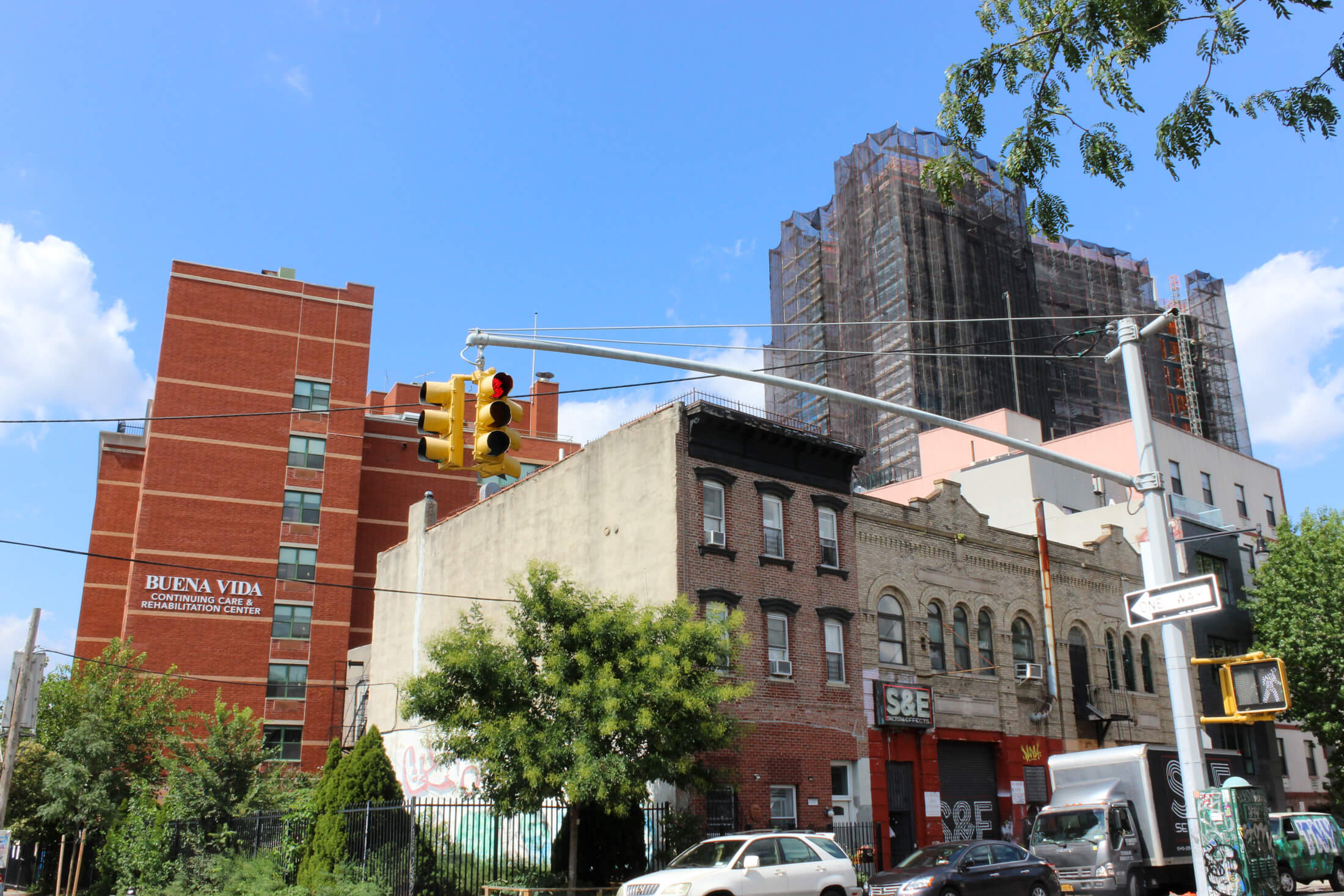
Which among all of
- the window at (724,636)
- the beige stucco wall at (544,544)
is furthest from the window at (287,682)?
the window at (724,636)

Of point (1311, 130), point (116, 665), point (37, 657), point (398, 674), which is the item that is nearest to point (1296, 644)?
point (398, 674)

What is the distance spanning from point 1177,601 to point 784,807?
718 inches

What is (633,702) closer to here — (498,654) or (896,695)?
(498,654)

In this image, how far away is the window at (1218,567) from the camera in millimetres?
42287

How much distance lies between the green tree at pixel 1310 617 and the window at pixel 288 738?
40.4m

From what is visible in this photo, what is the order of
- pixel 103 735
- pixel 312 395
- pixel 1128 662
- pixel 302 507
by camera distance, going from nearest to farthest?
pixel 103 735, pixel 1128 662, pixel 302 507, pixel 312 395

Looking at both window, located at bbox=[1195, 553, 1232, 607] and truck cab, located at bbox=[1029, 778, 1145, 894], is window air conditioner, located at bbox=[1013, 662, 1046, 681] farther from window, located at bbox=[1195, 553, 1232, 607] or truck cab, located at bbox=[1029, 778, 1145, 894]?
window, located at bbox=[1195, 553, 1232, 607]

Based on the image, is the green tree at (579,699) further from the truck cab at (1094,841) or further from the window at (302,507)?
the window at (302,507)

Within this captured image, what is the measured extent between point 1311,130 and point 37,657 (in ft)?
93.4

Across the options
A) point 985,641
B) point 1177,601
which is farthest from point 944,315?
point 1177,601

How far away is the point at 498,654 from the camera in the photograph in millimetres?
22062

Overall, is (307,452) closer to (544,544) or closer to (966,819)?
(544,544)

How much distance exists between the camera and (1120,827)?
23.5 m

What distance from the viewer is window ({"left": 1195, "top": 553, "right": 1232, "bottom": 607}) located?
42287 millimetres
